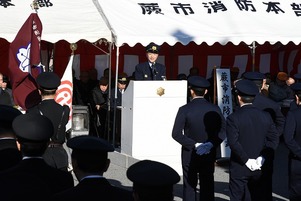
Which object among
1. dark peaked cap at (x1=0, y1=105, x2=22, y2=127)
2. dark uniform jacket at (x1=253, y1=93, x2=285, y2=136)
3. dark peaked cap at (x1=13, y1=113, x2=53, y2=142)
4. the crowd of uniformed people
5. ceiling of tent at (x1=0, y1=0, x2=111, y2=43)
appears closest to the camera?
the crowd of uniformed people

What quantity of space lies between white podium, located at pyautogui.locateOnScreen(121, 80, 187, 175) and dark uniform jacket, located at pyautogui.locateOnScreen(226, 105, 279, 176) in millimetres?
3759

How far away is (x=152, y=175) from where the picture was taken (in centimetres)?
326

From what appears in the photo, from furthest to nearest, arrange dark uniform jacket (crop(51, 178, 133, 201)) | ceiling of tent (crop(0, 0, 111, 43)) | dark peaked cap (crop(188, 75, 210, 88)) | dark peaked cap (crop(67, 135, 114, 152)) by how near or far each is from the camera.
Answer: ceiling of tent (crop(0, 0, 111, 43)) → dark peaked cap (crop(188, 75, 210, 88)) → dark peaked cap (crop(67, 135, 114, 152)) → dark uniform jacket (crop(51, 178, 133, 201))

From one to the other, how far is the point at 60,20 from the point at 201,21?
8.37ft

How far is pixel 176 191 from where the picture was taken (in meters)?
9.44

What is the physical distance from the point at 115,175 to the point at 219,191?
5.94 feet

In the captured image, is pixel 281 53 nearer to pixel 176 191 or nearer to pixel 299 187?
pixel 176 191

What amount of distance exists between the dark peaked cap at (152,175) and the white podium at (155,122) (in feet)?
23.9

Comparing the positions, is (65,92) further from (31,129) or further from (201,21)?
(31,129)

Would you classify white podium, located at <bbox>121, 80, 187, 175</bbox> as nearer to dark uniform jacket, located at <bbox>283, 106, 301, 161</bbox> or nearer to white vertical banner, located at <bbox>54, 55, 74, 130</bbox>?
white vertical banner, located at <bbox>54, 55, 74, 130</bbox>

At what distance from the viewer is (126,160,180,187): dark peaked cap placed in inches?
126

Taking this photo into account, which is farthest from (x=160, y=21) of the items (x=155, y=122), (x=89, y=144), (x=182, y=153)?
(x=89, y=144)

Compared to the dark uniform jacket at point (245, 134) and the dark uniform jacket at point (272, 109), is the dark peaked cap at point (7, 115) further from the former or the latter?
the dark uniform jacket at point (272, 109)

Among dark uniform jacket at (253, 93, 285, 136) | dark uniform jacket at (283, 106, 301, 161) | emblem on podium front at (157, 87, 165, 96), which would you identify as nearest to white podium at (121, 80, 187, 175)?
emblem on podium front at (157, 87, 165, 96)
